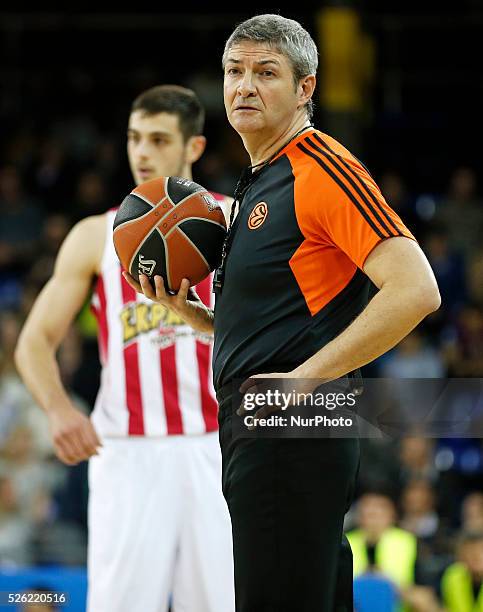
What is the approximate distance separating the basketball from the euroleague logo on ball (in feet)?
1.13

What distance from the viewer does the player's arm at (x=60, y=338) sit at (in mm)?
4562

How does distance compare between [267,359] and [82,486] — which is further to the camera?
[82,486]

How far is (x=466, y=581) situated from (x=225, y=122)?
7.54m

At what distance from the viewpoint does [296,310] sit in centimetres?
321

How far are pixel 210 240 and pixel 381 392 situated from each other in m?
0.69

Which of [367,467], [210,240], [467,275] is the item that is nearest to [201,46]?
[467,275]

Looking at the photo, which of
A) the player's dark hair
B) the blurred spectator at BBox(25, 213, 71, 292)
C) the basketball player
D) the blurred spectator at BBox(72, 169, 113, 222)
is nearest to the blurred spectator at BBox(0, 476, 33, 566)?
the blurred spectator at BBox(25, 213, 71, 292)

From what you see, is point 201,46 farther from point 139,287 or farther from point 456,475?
point 139,287

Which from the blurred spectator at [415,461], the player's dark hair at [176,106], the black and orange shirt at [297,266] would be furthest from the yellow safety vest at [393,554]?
the black and orange shirt at [297,266]

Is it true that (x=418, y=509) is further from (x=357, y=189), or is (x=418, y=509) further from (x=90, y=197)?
(x=90, y=197)

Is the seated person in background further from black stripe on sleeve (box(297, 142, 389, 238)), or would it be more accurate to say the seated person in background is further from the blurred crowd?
black stripe on sleeve (box(297, 142, 389, 238))

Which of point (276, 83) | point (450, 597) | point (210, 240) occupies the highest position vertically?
point (276, 83)

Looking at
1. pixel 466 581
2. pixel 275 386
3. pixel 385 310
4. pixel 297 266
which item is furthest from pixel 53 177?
pixel 385 310

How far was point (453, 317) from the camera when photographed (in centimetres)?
1061
